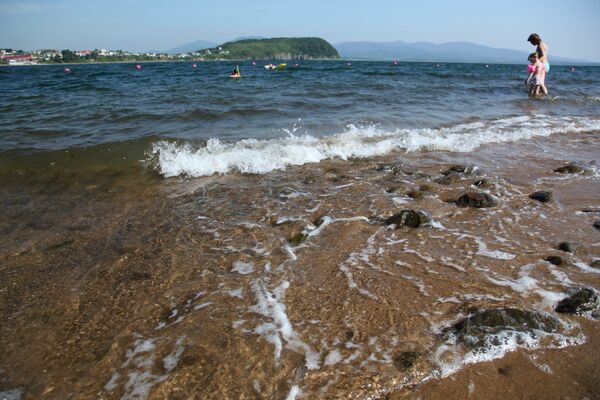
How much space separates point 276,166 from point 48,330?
4.70 m

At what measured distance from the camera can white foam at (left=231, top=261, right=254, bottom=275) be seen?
358cm

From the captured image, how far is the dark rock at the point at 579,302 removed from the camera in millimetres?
2916

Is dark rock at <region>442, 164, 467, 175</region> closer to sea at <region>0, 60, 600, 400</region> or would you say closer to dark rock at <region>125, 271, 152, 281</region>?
sea at <region>0, 60, 600, 400</region>

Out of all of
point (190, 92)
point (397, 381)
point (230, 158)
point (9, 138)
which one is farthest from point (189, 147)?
point (190, 92)

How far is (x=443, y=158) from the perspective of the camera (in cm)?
763

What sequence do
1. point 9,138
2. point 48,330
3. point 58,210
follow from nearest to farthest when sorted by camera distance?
point 48,330, point 58,210, point 9,138

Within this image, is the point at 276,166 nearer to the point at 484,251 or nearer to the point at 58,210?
the point at 58,210

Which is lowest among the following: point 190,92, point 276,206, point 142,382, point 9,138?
point 142,382

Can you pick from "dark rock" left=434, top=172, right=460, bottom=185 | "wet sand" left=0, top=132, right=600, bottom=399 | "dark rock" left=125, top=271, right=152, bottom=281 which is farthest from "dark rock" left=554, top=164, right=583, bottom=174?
"dark rock" left=125, top=271, right=152, bottom=281

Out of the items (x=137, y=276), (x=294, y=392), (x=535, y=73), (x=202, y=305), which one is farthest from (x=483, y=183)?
(x=535, y=73)

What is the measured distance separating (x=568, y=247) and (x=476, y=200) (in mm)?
1332

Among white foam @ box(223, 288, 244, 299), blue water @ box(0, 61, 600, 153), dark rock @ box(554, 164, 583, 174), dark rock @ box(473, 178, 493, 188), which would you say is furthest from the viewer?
blue water @ box(0, 61, 600, 153)

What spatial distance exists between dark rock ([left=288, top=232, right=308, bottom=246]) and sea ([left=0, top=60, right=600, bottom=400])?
4 cm

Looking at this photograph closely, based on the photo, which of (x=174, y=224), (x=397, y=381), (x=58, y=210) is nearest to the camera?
(x=397, y=381)
